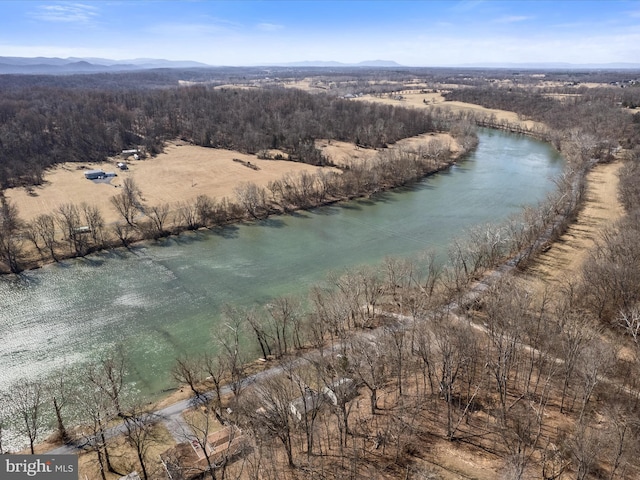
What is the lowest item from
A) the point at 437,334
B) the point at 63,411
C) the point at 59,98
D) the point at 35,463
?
the point at 63,411

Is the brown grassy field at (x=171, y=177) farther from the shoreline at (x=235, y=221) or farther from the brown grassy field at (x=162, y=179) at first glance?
the shoreline at (x=235, y=221)

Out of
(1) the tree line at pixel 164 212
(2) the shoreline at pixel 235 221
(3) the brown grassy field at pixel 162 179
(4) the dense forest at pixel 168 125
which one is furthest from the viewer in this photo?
(4) the dense forest at pixel 168 125

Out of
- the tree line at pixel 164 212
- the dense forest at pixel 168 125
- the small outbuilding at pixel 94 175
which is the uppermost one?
the dense forest at pixel 168 125

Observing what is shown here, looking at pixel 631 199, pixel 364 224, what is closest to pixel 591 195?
pixel 631 199

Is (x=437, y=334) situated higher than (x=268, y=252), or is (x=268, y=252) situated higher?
(x=437, y=334)

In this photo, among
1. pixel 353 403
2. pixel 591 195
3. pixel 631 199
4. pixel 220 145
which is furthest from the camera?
pixel 220 145

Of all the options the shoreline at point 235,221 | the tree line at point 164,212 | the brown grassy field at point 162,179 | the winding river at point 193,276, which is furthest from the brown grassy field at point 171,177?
the winding river at point 193,276

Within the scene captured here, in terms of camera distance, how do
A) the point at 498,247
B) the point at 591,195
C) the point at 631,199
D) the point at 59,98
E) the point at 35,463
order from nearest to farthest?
1. the point at 35,463
2. the point at 498,247
3. the point at 631,199
4. the point at 591,195
5. the point at 59,98

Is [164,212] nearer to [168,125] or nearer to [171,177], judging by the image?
[171,177]

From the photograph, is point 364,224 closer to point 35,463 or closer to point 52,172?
point 35,463
